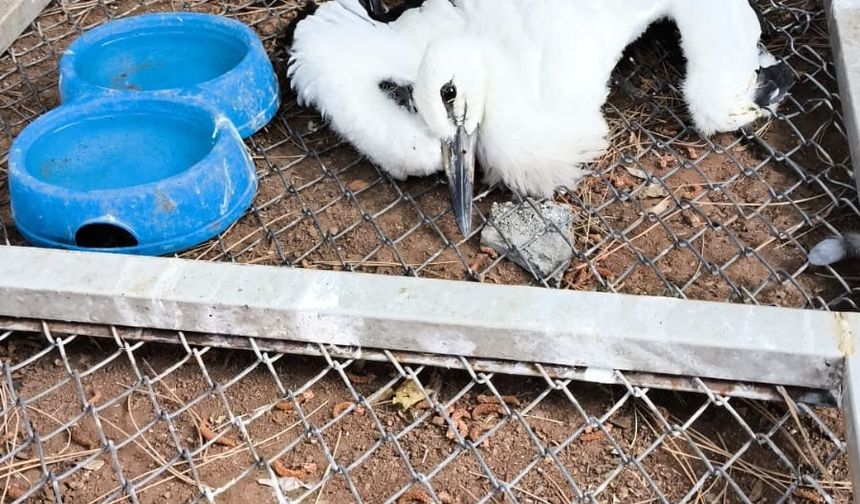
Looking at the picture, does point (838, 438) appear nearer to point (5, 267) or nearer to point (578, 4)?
point (578, 4)

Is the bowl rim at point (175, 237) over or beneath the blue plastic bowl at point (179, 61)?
beneath

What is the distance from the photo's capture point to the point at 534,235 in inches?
82.9

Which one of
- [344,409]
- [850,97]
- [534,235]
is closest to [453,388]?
[344,409]

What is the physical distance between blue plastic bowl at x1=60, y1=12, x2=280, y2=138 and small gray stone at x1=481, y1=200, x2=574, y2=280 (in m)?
0.62

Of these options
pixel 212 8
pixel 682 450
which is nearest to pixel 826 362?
pixel 682 450

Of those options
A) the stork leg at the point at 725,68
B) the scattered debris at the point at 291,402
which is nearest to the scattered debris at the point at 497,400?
the scattered debris at the point at 291,402

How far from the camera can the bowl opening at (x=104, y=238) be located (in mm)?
2084

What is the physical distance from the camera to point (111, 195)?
2.01 metres

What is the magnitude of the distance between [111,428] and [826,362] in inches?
46.8

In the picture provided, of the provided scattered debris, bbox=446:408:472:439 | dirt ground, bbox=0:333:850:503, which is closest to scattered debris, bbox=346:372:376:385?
dirt ground, bbox=0:333:850:503

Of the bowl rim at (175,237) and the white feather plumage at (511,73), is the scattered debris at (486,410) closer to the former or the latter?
the white feather plumage at (511,73)

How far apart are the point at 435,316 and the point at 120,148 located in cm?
91

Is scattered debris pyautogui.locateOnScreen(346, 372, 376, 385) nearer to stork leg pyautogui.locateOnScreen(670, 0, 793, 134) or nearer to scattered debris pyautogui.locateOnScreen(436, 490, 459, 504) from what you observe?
scattered debris pyautogui.locateOnScreen(436, 490, 459, 504)

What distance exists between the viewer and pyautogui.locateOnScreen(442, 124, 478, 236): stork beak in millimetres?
2201
